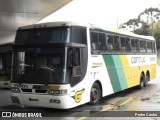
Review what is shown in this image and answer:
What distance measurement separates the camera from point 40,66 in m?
10.5

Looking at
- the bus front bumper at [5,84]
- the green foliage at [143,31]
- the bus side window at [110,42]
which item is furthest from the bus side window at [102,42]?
the green foliage at [143,31]

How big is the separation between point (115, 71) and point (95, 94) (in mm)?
2264

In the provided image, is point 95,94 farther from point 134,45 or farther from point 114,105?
point 134,45

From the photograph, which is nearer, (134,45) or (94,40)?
(94,40)

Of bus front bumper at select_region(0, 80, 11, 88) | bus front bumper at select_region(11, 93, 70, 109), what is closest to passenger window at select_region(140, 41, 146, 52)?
bus front bumper at select_region(0, 80, 11, 88)

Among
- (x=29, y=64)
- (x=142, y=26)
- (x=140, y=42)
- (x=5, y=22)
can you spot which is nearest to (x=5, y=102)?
(x=29, y=64)

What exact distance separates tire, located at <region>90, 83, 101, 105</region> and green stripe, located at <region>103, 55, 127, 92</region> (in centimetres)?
126

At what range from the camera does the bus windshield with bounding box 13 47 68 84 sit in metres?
10.2

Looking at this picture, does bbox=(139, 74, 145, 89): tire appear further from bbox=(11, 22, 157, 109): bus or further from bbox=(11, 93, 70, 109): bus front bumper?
bbox=(11, 93, 70, 109): bus front bumper

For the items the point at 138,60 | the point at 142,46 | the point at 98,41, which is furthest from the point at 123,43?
the point at 142,46

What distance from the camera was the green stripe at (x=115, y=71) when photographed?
13.5 metres

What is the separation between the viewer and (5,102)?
43.9ft

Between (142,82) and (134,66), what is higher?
(134,66)

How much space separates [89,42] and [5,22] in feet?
76.9
